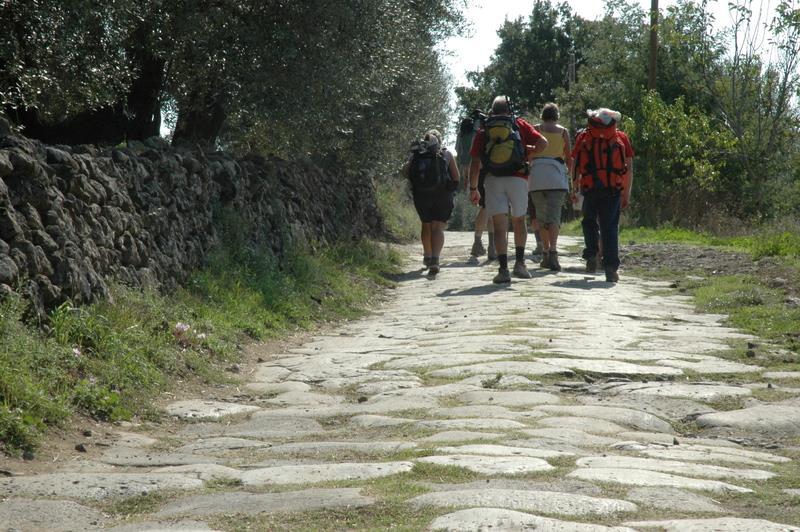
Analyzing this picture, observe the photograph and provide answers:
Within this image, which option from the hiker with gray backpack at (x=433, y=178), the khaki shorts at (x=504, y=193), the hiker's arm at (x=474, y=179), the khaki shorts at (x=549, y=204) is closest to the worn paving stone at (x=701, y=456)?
the khaki shorts at (x=504, y=193)

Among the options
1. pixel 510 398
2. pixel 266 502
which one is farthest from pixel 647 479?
pixel 510 398

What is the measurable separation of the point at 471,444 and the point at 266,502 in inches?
47.3

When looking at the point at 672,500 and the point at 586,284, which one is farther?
the point at 586,284

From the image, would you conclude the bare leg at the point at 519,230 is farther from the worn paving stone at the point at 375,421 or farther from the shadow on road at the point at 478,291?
the worn paving stone at the point at 375,421

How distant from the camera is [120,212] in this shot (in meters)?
7.84

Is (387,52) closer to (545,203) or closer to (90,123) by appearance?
(545,203)

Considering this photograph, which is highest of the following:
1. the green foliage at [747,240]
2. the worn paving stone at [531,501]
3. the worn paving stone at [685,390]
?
the green foliage at [747,240]

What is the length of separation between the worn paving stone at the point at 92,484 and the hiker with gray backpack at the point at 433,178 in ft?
31.2

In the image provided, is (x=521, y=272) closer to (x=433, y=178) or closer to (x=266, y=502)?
(x=433, y=178)

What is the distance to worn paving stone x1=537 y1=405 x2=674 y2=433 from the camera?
529 cm

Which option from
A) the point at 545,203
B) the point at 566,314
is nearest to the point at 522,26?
the point at 545,203

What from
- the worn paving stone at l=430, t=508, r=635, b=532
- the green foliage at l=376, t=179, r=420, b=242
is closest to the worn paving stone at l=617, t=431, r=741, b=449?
the worn paving stone at l=430, t=508, r=635, b=532

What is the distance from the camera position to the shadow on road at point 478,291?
11.4m

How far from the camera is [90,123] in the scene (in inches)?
466
